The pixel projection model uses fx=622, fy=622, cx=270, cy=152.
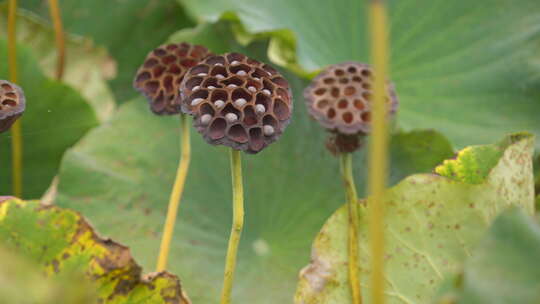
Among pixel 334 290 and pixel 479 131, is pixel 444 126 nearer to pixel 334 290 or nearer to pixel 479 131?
pixel 479 131

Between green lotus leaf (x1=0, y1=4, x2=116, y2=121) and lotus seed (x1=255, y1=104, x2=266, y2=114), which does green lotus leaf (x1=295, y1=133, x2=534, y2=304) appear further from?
green lotus leaf (x1=0, y1=4, x2=116, y2=121)

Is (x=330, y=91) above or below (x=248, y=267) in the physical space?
above

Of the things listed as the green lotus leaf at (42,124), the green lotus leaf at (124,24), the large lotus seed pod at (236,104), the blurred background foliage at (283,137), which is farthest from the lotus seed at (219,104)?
the green lotus leaf at (124,24)

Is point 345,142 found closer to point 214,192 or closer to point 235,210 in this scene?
point 235,210

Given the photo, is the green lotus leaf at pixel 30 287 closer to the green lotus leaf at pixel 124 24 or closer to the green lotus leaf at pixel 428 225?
the green lotus leaf at pixel 428 225

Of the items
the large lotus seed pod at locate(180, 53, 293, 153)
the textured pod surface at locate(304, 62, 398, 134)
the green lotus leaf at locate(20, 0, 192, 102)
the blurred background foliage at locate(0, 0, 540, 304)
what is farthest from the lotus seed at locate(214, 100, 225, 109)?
the green lotus leaf at locate(20, 0, 192, 102)

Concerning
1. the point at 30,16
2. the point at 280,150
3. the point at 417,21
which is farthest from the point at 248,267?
the point at 30,16

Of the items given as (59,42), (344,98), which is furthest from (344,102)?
(59,42)
